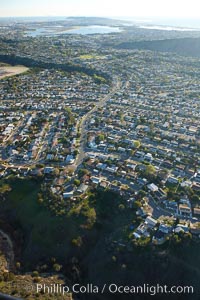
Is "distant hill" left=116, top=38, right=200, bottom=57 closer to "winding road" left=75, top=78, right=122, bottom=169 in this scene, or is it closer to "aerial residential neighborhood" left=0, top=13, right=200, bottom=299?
"winding road" left=75, top=78, right=122, bottom=169

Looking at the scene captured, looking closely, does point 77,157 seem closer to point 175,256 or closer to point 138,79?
point 175,256

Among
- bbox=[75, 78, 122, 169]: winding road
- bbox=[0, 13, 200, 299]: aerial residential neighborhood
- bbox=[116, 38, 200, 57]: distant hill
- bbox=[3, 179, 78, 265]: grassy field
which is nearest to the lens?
bbox=[0, 13, 200, 299]: aerial residential neighborhood

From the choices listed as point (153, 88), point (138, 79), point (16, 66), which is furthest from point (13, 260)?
point (16, 66)

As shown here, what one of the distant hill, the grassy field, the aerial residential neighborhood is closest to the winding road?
the aerial residential neighborhood

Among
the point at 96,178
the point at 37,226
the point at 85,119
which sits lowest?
the point at 37,226

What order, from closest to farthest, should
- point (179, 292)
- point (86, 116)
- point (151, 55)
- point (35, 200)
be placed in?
point (179, 292)
point (35, 200)
point (86, 116)
point (151, 55)

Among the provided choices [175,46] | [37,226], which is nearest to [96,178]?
[37,226]

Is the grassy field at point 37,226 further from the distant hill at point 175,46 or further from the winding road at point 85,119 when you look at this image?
the distant hill at point 175,46

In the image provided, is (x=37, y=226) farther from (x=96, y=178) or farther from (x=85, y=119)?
(x=85, y=119)
